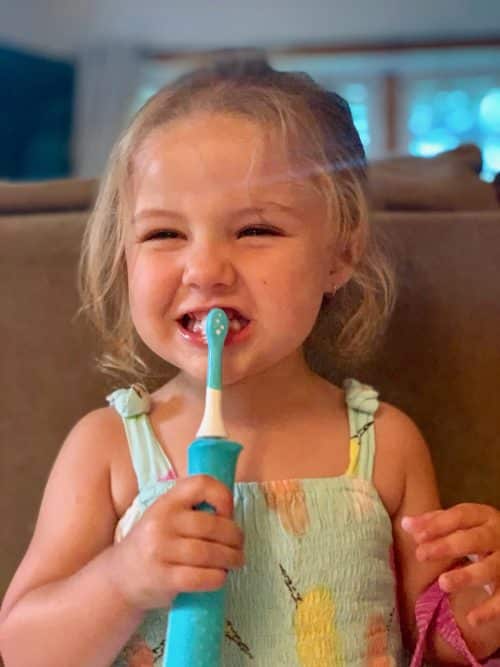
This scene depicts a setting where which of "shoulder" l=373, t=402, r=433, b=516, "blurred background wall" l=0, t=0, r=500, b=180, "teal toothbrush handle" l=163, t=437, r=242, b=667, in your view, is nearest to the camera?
"teal toothbrush handle" l=163, t=437, r=242, b=667

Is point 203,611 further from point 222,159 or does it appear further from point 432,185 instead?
point 432,185

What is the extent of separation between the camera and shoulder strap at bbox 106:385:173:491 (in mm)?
735

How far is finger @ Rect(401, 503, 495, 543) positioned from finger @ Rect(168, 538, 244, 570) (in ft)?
0.47

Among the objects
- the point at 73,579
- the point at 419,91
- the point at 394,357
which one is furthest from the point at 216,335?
the point at 419,91

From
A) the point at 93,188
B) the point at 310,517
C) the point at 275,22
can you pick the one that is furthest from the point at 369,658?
the point at 275,22

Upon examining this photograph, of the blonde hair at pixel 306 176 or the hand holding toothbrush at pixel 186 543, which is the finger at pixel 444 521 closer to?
the hand holding toothbrush at pixel 186 543

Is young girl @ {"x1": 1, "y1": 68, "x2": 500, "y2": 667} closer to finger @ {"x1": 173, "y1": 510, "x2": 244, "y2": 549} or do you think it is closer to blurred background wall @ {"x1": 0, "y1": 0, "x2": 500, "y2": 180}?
finger @ {"x1": 173, "y1": 510, "x2": 244, "y2": 549}

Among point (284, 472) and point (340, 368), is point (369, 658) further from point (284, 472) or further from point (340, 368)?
point (340, 368)

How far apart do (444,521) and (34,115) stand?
321 centimetres

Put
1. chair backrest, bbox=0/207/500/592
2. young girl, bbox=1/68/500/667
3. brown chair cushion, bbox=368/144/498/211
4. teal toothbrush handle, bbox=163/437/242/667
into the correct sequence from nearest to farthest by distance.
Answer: teal toothbrush handle, bbox=163/437/242/667 → young girl, bbox=1/68/500/667 → chair backrest, bbox=0/207/500/592 → brown chair cushion, bbox=368/144/498/211

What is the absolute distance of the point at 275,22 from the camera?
3588 mm

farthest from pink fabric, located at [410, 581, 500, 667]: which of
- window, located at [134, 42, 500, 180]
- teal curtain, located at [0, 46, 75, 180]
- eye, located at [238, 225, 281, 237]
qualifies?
window, located at [134, 42, 500, 180]

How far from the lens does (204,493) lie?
0.57m

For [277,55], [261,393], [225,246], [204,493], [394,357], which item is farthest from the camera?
[277,55]
